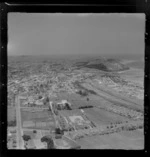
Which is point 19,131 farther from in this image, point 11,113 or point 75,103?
point 75,103

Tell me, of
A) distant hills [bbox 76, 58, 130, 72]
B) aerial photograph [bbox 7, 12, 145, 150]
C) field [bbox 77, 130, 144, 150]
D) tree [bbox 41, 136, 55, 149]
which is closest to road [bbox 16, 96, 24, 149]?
aerial photograph [bbox 7, 12, 145, 150]

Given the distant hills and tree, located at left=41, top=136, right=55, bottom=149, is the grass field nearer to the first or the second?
tree, located at left=41, top=136, right=55, bottom=149

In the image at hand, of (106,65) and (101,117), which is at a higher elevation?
(106,65)

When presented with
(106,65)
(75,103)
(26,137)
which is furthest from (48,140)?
(106,65)
